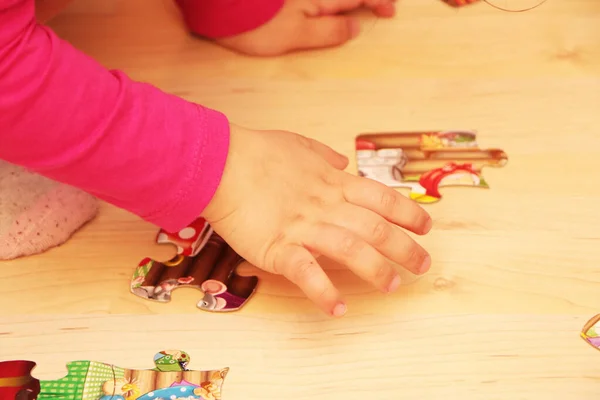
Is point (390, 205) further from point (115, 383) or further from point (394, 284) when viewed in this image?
point (115, 383)

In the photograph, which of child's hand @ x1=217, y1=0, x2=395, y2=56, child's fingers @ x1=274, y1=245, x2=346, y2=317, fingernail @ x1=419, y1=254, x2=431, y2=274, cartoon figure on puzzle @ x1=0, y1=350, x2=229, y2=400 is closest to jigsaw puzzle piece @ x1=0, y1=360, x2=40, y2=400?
cartoon figure on puzzle @ x1=0, y1=350, x2=229, y2=400

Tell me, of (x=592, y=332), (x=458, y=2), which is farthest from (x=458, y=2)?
(x=592, y=332)

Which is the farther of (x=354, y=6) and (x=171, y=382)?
(x=354, y=6)

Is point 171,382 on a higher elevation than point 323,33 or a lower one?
lower

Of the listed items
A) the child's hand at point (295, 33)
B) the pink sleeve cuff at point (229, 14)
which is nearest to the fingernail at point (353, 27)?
the child's hand at point (295, 33)

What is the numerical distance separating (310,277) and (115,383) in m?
0.20

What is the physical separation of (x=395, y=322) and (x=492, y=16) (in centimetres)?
53

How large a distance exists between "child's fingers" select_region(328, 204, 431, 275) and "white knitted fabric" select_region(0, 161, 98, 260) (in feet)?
0.94

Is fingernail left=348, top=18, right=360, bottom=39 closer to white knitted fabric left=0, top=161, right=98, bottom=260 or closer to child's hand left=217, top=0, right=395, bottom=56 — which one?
child's hand left=217, top=0, right=395, bottom=56

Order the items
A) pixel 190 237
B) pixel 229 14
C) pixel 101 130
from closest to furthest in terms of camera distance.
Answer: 1. pixel 101 130
2. pixel 190 237
3. pixel 229 14

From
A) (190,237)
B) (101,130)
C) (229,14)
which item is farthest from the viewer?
(229,14)

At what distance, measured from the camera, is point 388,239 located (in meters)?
0.62

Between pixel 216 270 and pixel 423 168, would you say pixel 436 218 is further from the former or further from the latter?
pixel 216 270

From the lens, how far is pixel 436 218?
2.24ft
